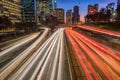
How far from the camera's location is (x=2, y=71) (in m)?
21.1

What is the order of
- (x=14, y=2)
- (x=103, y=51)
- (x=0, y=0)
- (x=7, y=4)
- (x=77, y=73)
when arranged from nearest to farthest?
(x=77, y=73) → (x=103, y=51) → (x=0, y=0) → (x=7, y=4) → (x=14, y=2)

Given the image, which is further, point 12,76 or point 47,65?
point 47,65

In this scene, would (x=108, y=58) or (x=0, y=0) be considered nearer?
(x=108, y=58)

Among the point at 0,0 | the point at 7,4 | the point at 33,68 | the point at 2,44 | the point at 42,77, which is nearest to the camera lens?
the point at 42,77

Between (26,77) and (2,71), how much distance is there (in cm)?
373

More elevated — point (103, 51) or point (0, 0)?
point (0, 0)

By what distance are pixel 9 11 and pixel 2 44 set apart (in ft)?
456

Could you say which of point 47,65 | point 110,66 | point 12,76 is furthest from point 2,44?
point 110,66

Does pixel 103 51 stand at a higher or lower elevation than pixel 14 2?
lower

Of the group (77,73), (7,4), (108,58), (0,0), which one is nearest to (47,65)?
(77,73)

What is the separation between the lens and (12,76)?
63.4ft

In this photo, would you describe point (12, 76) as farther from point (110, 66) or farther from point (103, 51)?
point (103, 51)

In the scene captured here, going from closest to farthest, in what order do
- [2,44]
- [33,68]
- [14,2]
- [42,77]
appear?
[42,77]
[33,68]
[2,44]
[14,2]

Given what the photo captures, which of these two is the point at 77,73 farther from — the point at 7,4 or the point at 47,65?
the point at 7,4
